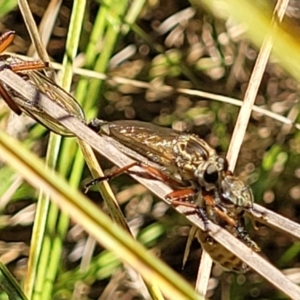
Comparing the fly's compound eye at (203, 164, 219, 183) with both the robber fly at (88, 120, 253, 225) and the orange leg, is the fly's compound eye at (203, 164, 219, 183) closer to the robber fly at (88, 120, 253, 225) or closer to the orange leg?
the robber fly at (88, 120, 253, 225)

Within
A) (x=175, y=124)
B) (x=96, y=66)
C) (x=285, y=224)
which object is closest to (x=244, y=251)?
(x=285, y=224)

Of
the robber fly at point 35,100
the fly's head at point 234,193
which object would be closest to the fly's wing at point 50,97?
the robber fly at point 35,100

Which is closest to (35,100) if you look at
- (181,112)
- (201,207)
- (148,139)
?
(201,207)

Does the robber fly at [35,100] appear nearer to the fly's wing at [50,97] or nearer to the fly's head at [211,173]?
the fly's wing at [50,97]

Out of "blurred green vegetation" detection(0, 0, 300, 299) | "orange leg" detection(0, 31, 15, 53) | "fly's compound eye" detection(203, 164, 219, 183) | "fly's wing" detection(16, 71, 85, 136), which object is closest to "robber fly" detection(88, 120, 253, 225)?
"fly's compound eye" detection(203, 164, 219, 183)

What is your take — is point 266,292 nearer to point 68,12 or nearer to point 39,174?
point 68,12
